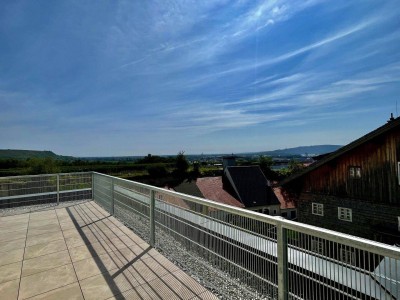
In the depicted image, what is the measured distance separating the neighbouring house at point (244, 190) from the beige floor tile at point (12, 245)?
21050mm

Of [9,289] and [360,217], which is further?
[360,217]

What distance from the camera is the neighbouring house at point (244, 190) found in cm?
2609

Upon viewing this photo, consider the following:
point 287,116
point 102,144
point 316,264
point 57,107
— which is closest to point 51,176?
point 316,264

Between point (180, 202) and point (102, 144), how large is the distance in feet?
86.2

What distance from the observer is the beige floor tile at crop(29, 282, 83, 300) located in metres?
2.68

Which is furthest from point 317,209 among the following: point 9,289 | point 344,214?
point 9,289

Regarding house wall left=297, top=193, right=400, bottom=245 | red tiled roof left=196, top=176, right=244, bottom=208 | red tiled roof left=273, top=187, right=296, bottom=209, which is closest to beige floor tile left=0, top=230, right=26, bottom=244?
house wall left=297, top=193, right=400, bottom=245

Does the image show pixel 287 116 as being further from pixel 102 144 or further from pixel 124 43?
pixel 124 43

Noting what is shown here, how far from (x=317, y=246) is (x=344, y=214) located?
1501 centimetres

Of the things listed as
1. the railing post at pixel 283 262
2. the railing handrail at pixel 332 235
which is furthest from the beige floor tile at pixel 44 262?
the railing post at pixel 283 262

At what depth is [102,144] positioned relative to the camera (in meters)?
27.4

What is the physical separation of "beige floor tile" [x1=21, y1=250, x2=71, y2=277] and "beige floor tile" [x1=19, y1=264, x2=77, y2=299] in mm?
148

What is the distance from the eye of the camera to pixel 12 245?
436cm

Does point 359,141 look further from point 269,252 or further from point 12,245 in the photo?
point 12,245
